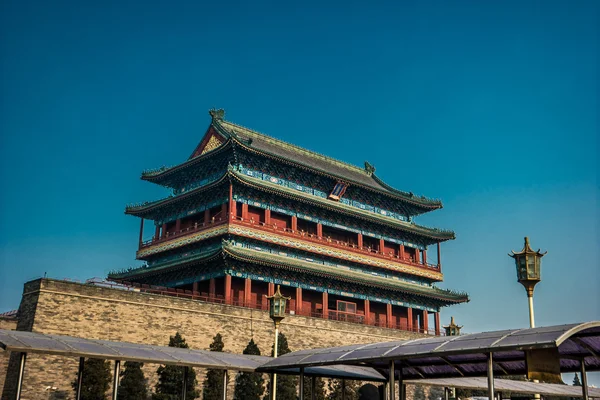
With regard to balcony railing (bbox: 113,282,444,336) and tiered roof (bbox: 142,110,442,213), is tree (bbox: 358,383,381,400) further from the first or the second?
tiered roof (bbox: 142,110,442,213)

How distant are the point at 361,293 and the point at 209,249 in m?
12.1

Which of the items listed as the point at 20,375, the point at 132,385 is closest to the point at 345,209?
the point at 132,385

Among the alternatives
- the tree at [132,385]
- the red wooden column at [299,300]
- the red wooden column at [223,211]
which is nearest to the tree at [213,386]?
the tree at [132,385]

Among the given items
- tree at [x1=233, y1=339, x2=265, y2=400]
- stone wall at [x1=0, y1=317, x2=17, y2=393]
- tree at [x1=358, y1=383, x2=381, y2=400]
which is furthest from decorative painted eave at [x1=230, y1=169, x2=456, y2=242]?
stone wall at [x1=0, y1=317, x2=17, y2=393]

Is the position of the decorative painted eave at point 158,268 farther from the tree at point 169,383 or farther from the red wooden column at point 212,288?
the tree at point 169,383

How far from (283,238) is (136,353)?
83.2ft

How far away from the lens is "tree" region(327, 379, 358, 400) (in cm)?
3559

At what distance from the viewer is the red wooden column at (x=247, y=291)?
41.1 m

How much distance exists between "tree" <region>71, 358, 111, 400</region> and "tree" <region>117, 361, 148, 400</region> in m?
1.05

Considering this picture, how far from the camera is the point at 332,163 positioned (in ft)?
185

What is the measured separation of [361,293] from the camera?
160 ft

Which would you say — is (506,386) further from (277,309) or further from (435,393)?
(435,393)

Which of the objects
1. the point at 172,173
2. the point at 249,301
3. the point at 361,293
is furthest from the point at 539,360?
the point at 172,173

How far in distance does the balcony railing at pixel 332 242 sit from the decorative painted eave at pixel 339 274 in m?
1.74
